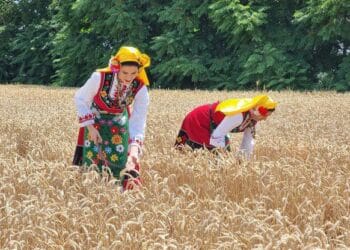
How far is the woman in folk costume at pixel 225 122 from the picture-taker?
5668mm

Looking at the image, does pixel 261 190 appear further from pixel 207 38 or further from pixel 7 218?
pixel 207 38

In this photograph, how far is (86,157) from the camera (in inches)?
203

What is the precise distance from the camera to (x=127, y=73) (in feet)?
15.7

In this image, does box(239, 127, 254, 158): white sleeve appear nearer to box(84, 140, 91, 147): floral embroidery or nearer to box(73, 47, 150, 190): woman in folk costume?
box(73, 47, 150, 190): woman in folk costume

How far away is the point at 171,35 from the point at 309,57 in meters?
5.62

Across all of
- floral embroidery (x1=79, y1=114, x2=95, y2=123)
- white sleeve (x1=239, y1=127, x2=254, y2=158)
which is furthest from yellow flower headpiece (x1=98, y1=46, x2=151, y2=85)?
white sleeve (x1=239, y1=127, x2=254, y2=158)

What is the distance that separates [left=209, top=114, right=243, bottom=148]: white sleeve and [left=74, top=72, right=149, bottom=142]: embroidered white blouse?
973 millimetres

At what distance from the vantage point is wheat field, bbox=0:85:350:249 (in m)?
3.19

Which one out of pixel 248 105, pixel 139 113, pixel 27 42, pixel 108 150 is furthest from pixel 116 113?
pixel 27 42

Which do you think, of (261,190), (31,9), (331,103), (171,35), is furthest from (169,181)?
(31,9)

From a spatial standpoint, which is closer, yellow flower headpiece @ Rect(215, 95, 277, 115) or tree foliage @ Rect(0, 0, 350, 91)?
yellow flower headpiece @ Rect(215, 95, 277, 115)

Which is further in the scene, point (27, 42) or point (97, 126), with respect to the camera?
point (27, 42)

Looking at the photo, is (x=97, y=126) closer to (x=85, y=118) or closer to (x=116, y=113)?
(x=116, y=113)

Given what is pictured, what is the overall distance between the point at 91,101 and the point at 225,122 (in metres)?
1.34
